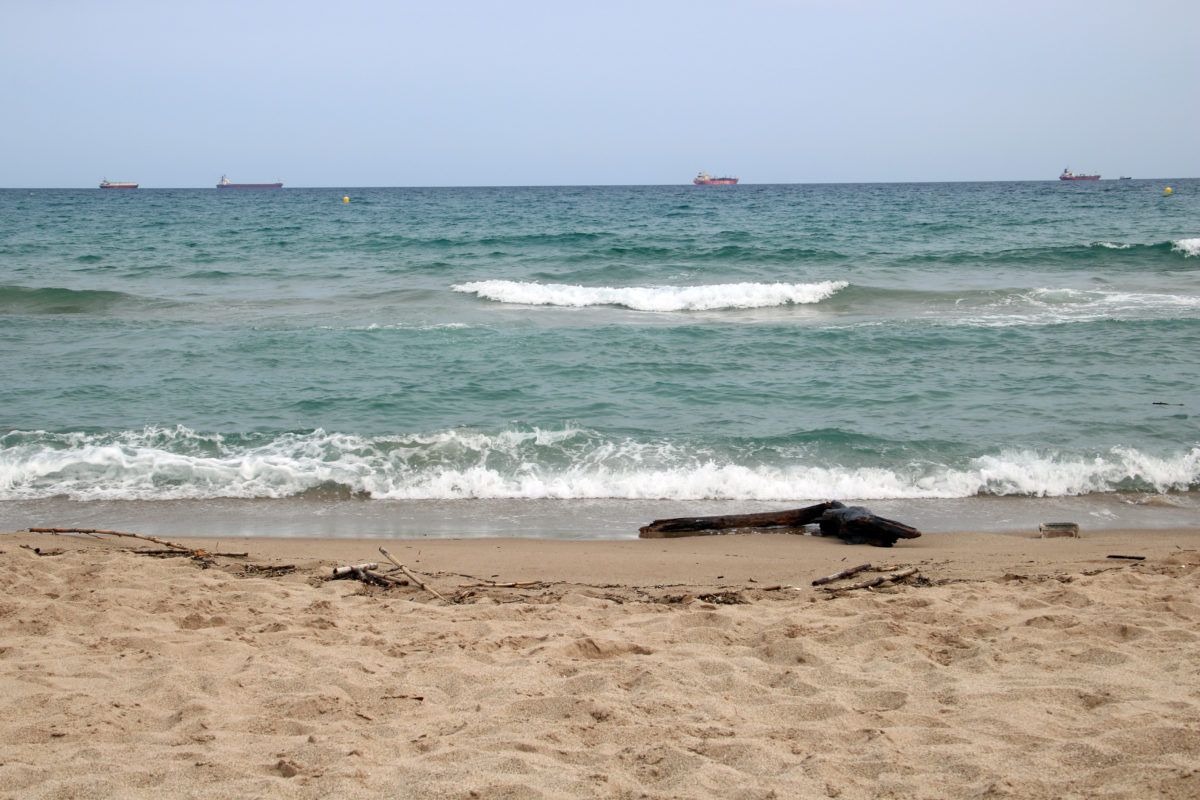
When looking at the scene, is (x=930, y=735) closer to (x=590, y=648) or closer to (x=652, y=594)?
(x=590, y=648)

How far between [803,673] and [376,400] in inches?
291

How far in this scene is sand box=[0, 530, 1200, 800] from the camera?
8.96 feet

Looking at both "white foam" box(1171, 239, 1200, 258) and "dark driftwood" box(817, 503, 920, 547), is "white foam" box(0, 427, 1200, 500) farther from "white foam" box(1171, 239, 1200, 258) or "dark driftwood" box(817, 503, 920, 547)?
"white foam" box(1171, 239, 1200, 258)

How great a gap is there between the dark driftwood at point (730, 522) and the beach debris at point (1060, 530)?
5.33ft

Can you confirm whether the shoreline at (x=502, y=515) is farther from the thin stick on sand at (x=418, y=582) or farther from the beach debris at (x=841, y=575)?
the beach debris at (x=841, y=575)

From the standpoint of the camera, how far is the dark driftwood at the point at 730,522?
634cm

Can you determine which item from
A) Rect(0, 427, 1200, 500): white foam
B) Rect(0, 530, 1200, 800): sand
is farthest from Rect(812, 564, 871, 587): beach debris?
Rect(0, 427, 1200, 500): white foam

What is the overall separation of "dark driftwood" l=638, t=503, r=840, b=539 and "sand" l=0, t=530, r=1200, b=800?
0.84m

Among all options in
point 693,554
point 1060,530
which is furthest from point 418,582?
point 1060,530

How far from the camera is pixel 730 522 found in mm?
6465

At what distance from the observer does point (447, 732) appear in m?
3.08

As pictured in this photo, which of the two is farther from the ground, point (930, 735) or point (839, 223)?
point (839, 223)

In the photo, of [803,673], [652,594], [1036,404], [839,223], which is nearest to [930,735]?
[803,673]

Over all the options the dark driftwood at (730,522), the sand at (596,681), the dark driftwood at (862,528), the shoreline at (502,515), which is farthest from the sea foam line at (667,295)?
the sand at (596,681)
